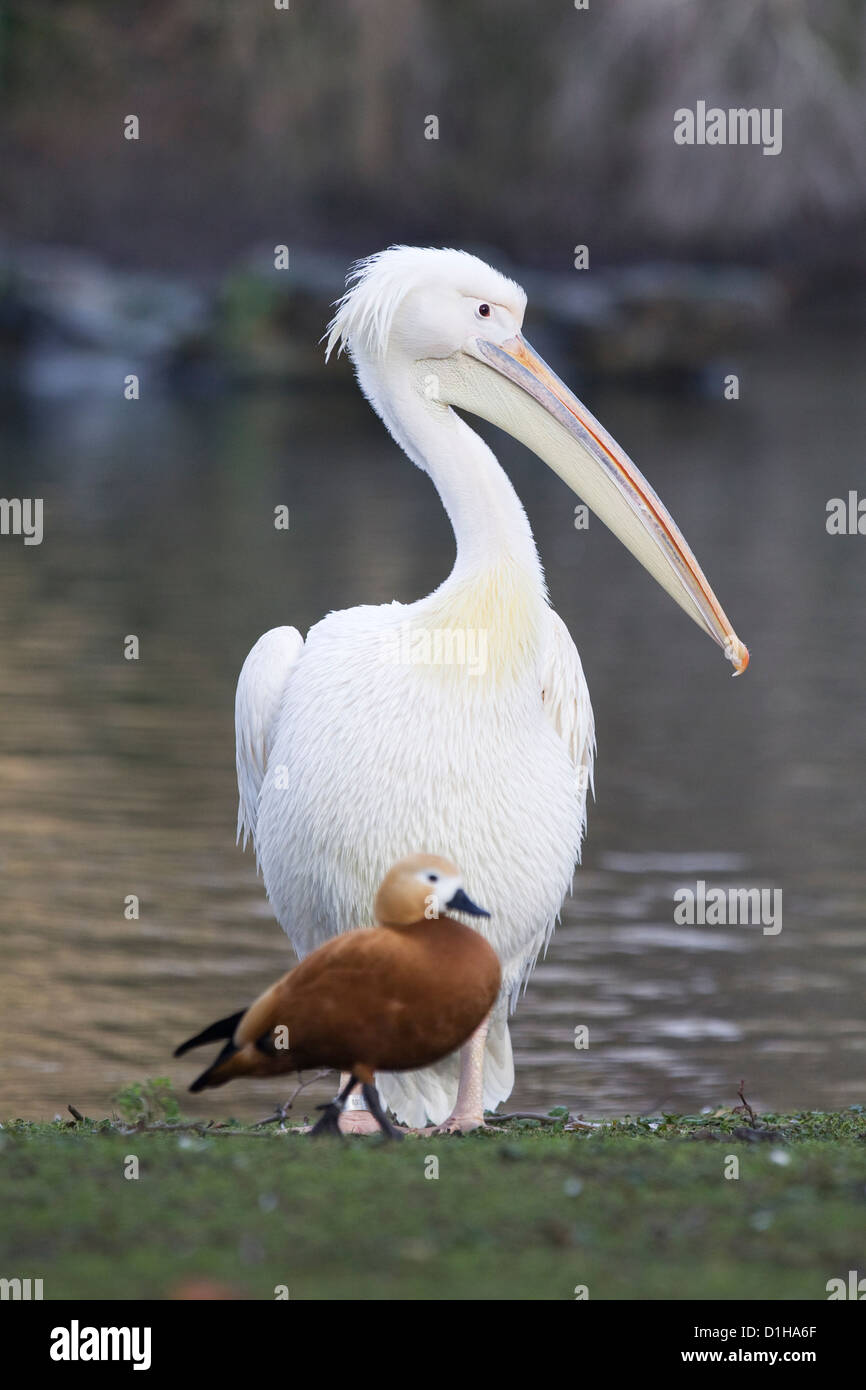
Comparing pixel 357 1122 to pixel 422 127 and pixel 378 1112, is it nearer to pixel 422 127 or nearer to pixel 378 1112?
pixel 378 1112

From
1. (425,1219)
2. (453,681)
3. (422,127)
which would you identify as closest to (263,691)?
(453,681)

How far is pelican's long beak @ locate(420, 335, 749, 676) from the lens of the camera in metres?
5.05

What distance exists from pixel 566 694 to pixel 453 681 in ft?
1.94

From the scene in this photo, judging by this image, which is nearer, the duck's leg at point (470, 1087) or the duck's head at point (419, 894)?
the duck's head at point (419, 894)

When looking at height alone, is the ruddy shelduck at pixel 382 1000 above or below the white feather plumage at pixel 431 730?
below

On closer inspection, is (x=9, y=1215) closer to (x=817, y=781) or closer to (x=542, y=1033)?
(x=542, y=1033)

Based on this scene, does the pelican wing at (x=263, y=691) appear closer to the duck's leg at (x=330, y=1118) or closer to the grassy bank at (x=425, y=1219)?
the duck's leg at (x=330, y=1118)

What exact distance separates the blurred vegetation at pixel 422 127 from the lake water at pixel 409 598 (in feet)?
21.9

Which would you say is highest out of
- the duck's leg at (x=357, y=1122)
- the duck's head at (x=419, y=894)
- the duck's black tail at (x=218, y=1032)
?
the duck's head at (x=419, y=894)

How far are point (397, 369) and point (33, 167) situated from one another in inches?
1023

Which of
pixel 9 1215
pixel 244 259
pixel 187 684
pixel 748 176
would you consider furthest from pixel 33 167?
pixel 9 1215

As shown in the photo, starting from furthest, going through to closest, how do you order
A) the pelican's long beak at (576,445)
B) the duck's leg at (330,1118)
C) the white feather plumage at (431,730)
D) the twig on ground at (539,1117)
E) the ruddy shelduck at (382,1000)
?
the pelican's long beak at (576,445) → the twig on ground at (539,1117) → the white feather plumage at (431,730) → the duck's leg at (330,1118) → the ruddy shelduck at (382,1000)

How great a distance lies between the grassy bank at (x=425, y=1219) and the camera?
9.95 feet

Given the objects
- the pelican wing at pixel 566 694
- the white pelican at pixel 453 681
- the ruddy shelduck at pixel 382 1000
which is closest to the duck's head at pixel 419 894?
the ruddy shelduck at pixel 382 1000
